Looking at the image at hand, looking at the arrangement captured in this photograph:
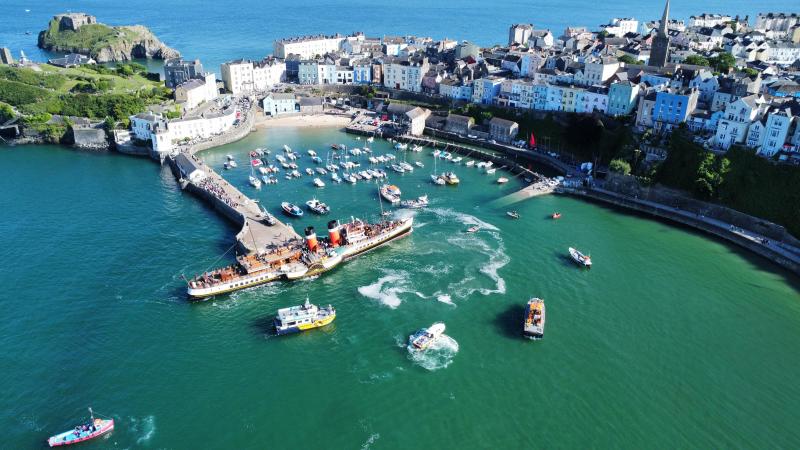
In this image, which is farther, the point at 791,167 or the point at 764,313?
the point at 791,167

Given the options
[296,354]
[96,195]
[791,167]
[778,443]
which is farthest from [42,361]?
[791,167]

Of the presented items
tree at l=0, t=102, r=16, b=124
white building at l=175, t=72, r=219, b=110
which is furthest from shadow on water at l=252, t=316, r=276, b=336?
tree at l=0, t=102, r=16, b=124

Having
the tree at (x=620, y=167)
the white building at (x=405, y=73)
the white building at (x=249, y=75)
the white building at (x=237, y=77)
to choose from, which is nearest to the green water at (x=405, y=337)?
the tree at (x=620, y=167)

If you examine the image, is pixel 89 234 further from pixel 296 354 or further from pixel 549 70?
pixel 549 70

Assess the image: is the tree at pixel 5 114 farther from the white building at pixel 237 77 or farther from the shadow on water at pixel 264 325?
the shadow on water at pixel 264 325

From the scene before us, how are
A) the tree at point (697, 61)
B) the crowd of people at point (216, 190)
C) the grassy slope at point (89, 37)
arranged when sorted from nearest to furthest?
the crowd of people at point (216, 190), the tree at point (697, 61), the grassy slope at point (89, 37)

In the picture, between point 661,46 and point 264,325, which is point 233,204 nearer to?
point 264,325

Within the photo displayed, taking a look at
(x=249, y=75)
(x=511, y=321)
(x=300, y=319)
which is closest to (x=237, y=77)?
(x=249, y=75)
